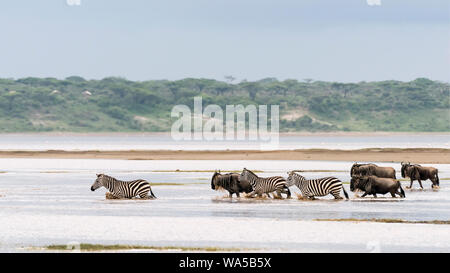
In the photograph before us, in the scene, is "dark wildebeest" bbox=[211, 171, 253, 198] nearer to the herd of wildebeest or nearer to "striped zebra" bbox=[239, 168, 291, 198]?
the herd of wildebeest

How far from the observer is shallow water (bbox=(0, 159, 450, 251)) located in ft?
59.9

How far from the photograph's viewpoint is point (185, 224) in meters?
21.3

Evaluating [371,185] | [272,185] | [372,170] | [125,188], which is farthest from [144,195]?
[372,170]

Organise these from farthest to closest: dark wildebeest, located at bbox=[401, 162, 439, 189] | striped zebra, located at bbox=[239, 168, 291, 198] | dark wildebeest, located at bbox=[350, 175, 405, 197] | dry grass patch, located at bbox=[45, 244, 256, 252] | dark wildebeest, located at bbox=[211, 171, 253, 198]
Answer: dark wildebeest, located at bbox=[401, 162, 439, 189] < dark wildebeest, located at bbox=[211, 171, 253, 198] < dark wildebeest, located at bbox=[350, 175, 405, 197] < striped zebra, located at bbox=[239, 168, 291, 198] < dry grass patch, located at bbox=[45, 244, 256, 252]

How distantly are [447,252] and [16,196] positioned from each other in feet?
58.6

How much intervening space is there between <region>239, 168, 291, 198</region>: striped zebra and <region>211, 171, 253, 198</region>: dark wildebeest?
6.7 inches

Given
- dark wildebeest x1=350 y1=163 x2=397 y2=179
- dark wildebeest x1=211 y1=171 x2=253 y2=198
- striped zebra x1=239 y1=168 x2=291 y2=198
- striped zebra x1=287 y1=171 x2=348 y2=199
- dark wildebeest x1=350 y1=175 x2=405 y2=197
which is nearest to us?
striped zebra x1=287 y1=171 x2=348 y2=199

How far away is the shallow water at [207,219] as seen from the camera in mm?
18266

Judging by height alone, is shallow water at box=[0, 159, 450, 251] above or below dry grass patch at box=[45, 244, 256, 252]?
above

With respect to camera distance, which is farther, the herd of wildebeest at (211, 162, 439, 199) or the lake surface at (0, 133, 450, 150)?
the lake surface at (0, 133, 450, 150)

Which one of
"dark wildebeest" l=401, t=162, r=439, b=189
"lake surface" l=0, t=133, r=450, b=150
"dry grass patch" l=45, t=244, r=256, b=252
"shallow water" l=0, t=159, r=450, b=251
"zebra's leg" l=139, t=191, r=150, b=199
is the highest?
"lake surface" l=0, t=133, r=450, b=150

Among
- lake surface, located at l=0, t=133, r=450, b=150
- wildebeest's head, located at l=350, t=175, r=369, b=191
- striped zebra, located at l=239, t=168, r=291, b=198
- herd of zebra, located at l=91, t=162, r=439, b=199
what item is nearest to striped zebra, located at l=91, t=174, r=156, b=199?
herd of zebra, located at l=91, t=162, r=439, b=199

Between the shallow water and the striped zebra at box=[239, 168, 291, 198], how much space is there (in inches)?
34.2
